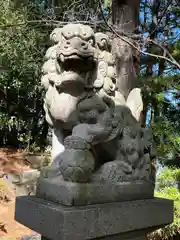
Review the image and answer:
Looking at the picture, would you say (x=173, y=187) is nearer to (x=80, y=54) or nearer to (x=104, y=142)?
(x=104, y=142)

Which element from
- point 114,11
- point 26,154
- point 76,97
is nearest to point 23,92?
point 26,154

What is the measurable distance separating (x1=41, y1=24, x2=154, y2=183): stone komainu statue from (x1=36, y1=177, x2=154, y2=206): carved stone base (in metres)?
0.05

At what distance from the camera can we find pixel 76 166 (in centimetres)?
142

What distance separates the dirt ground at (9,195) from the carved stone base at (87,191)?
238 centimetres

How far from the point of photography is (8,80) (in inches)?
331

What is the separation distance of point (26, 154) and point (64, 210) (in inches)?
257

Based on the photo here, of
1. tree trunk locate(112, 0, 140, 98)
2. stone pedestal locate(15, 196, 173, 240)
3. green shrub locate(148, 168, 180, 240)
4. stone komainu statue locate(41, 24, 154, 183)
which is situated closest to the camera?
stone pedestal locate(15, 196, 173, 240)

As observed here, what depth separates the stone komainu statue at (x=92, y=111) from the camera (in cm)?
164

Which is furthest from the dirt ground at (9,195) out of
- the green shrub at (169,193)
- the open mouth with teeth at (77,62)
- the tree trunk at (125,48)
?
the open mouth with teeth at (77,62)

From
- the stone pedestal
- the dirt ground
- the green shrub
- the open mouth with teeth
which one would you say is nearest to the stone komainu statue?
the open mouth with teeth

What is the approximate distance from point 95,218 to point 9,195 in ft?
13.0

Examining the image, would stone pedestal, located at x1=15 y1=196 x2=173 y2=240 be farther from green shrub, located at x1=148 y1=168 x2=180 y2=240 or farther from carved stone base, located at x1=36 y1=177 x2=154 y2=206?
green shrub, located at x1=148 y1=168 x2=180 y2=240

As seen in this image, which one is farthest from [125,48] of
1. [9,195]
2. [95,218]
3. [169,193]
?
[9,195]

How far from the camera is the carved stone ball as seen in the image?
1425mm
